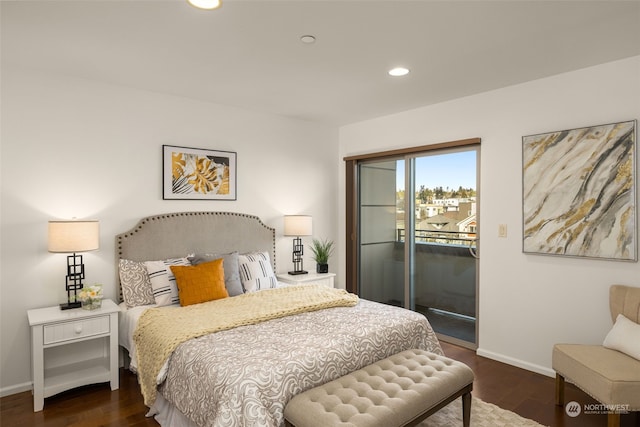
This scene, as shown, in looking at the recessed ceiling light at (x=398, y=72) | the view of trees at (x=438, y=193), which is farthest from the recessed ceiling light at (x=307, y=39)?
the view of trees at (x=438, y=193)

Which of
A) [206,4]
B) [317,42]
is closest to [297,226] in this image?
[317,42]

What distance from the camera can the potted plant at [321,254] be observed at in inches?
183

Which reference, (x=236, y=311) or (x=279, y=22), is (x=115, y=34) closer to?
(x=279, y=22)

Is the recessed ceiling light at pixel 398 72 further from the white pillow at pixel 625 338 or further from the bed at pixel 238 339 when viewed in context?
the white pillow at pixel 625 338

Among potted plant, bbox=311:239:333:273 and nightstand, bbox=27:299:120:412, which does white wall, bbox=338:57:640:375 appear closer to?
potted plant, bbox=311:239:333:273

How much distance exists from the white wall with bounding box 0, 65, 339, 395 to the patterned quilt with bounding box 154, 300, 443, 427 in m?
1.49

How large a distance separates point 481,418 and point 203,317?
78.1 inches

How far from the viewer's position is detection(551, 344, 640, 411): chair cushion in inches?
84.7

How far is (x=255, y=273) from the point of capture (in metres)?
3.74

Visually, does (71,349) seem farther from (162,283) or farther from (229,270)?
(229,270)

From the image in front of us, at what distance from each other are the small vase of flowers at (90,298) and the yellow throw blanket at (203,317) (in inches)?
15.9

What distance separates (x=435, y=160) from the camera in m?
4.17

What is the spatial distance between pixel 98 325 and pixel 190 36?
2.17m

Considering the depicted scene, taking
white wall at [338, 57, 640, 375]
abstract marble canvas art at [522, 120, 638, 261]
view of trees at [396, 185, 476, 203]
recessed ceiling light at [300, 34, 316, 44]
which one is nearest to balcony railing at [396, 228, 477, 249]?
white wall at [338, 57, 640, 375]
